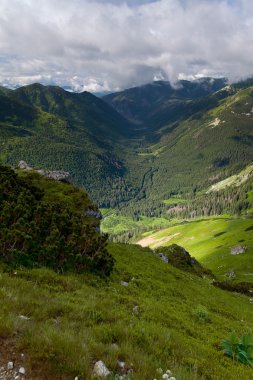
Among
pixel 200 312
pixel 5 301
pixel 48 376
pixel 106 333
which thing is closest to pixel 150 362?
pixel 106 333

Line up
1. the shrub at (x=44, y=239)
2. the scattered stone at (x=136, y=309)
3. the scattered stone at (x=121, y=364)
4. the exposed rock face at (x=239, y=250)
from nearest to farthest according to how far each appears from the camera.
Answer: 1. the scattered stone at (x=121, y=364)
2. the scattered stone at (x=136, y=309)
3. the shrub at (x=44, y=239)
4. the exposed rock face at (x=239, y=250)

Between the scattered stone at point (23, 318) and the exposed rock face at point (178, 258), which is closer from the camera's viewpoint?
the scattered stone at point (23, 318)

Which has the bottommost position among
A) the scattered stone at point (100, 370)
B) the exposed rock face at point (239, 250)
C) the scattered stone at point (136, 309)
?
→ the exposed rock face at point (239, 250)

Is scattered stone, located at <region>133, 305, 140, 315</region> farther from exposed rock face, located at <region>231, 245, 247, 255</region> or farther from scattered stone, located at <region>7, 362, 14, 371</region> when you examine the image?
exposed rock face, located at <region>231, 245, 247, 255</region>

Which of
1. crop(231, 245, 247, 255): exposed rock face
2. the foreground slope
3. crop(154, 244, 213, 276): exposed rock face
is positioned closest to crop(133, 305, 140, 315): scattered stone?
the foreground slope

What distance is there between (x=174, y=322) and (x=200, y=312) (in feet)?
17.5


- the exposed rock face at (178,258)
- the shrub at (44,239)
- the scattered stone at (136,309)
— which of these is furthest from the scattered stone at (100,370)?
the exposed rock face at (178,258)

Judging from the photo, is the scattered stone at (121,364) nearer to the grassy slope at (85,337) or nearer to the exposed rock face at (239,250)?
the grassy slope at (85,337)

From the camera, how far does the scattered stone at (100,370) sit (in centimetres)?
767

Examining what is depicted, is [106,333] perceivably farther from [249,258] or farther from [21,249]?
[249,258]

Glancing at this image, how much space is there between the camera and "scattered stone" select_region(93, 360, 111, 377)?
767 cm

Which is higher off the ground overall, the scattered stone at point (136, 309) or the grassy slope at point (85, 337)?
the grassy slope at point (85, 337)

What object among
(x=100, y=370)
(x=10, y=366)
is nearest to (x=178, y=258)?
Answer: (x=100, y=370)

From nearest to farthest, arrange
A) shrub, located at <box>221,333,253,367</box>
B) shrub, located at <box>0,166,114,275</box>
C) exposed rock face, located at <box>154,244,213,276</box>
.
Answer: shrub, located at <box>221,333,253,367</box> < shrub, located at <box>0,166,114,275</box> < exposed rock face, located at <box>154,244,213,276</box>
